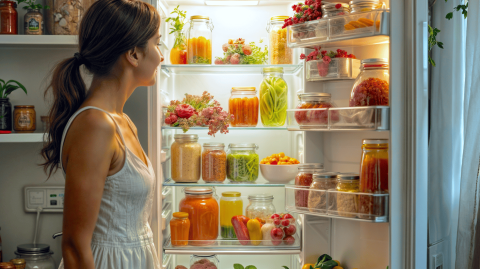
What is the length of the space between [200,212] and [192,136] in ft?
1.26

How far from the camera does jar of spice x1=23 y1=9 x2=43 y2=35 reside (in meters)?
1.71

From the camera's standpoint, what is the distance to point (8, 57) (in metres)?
1.89

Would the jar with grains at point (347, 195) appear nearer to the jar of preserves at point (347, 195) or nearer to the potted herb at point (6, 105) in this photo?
the jar of preserves at point (347, 195)

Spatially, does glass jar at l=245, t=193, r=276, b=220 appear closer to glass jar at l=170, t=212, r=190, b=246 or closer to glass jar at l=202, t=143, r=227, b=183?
glass jar at l=202, t=143, r=227, b=183

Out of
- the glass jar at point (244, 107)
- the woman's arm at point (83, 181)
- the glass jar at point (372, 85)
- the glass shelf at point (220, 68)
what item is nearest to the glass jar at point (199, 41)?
the glass shelf at point (220, 68)

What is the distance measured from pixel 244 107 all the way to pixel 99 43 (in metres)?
1.03

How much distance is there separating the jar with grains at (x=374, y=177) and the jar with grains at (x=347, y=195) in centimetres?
3

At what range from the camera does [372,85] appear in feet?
4.49

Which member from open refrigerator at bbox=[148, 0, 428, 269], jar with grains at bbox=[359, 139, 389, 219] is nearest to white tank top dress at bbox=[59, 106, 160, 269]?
open refrigerator at bbox=[148, 0, 428, 269]

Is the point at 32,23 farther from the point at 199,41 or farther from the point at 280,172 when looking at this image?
the point at 280,172

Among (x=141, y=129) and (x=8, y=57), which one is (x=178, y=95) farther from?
(x=8, y=57)

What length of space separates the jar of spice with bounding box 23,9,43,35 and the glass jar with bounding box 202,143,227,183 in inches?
37.4

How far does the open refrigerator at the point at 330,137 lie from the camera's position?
126cm

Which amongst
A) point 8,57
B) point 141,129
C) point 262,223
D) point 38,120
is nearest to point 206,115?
point 141,129
